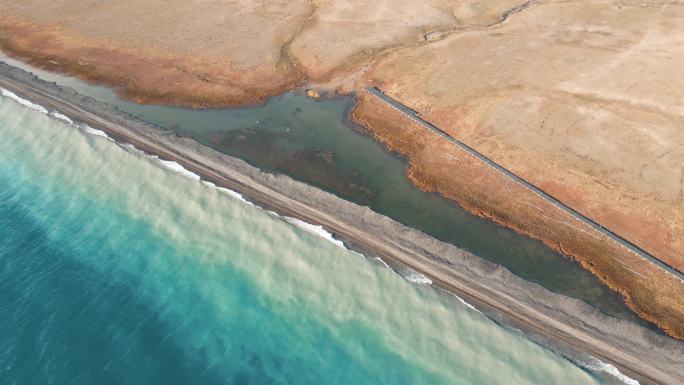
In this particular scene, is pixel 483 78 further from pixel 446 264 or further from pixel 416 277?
pixel 416 277

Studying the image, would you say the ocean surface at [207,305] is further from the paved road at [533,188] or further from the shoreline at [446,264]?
the paved road at [533,188]

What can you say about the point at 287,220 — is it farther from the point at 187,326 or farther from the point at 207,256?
the point at 187,326

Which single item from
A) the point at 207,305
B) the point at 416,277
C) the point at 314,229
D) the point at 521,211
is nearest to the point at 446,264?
the point at 416,277

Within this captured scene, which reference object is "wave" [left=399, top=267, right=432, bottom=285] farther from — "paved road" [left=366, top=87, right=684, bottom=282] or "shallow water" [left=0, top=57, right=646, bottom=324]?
"paved road" [left=366, top=87, right=684, bottom=282]

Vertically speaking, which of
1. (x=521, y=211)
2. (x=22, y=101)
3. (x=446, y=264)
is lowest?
(x=22, y=101)

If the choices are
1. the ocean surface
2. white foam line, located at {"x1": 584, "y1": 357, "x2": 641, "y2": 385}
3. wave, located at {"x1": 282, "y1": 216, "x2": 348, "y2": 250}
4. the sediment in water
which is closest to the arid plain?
the sediment in water

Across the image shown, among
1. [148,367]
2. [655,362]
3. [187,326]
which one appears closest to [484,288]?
[655,362]
